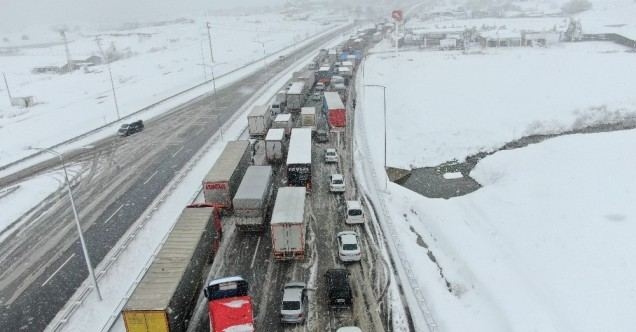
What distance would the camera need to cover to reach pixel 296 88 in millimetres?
71125

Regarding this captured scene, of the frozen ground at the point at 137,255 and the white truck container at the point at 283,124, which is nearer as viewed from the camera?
the frozen ground at the point at 137,255

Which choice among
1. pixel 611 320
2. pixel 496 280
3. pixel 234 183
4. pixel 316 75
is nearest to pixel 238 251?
pixel 234 183

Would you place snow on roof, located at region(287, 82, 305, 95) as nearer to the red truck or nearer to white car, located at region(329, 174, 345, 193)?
white car, located at region(329, 174, 345, 193)

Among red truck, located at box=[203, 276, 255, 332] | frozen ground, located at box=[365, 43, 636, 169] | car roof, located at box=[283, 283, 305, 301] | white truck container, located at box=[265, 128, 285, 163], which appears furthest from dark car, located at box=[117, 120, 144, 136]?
car roof, located at box=[283, 283, 305, 301]

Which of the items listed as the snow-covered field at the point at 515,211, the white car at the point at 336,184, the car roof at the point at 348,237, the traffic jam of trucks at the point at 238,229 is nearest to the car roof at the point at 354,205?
the traffic jam of trucks at the point at 238,229

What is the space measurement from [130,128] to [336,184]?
116 ft

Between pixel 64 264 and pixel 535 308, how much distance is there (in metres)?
31.4

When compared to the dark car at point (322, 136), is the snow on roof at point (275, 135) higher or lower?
higher

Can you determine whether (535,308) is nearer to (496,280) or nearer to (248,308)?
(496,280)

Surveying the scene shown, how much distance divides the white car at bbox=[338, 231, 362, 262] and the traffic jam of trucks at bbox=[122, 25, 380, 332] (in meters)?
0.17

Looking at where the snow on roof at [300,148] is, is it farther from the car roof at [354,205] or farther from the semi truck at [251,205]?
the car roof at [354,205]

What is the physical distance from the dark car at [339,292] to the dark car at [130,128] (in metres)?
45.1

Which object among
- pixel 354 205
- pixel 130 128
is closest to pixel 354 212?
pixel 354 205

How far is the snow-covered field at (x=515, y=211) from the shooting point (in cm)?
2636
